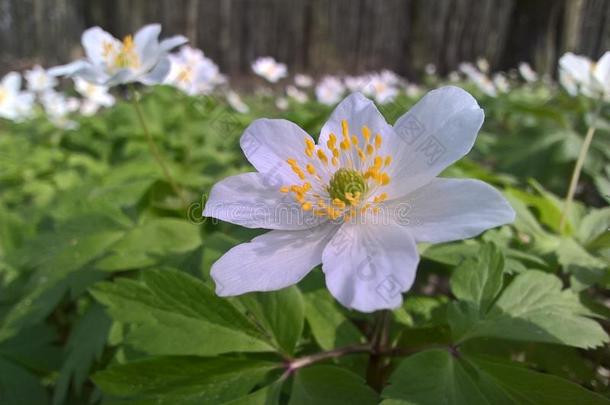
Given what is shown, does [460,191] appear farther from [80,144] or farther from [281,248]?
[80,144]

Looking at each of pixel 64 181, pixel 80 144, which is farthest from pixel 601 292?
pixel 80 144

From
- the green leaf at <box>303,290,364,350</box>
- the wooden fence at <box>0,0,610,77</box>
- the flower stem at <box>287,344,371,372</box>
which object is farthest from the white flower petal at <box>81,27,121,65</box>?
the wooden fence at <box>0,0,610,77</box>

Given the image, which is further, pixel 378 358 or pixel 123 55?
pixel 123 55

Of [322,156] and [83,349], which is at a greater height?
[322,156]

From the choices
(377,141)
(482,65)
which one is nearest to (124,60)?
(377,141)

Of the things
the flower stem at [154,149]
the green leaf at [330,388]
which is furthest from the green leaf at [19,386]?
the green leaf at [330,388]

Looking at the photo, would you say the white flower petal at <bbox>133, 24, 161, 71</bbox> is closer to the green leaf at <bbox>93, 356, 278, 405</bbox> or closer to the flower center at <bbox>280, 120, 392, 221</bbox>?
the flower center at <bbox>280, 120, 392, 221</bbox>

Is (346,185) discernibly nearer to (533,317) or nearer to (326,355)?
(326,355)
